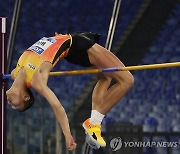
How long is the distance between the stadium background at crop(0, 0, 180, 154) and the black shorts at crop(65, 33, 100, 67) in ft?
6.09

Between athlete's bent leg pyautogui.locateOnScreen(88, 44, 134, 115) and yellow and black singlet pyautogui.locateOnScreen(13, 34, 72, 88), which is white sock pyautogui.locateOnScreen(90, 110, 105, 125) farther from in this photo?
yellow and black singlet pyautogui.locateOnScreen(13, 34, 72, 88)

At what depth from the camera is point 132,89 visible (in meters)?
7.27

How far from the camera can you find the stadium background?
7.04 m

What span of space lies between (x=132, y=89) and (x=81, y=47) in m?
2.12

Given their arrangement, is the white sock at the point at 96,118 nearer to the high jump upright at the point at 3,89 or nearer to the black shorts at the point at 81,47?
the black shorts at the point at 81,47

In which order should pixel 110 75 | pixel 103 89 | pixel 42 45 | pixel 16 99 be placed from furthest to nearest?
pixel 103 89
pixel 110 75
pixel 42 45
pixel 16 99

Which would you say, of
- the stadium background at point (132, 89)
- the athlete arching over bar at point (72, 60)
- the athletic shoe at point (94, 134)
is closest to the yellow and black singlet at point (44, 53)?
the athlete arching over bar at point (72, 60)

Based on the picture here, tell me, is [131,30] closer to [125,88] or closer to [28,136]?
[28,136]

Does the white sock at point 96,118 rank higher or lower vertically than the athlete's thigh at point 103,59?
lower

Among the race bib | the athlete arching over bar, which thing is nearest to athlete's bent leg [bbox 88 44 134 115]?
the athlete arching over bar

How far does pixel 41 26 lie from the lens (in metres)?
8.16

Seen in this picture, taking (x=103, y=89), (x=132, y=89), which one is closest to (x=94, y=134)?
(x=103, y=89)

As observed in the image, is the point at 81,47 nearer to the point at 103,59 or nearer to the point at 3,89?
the point at 103,59

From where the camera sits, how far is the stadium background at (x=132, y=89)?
704 cm
